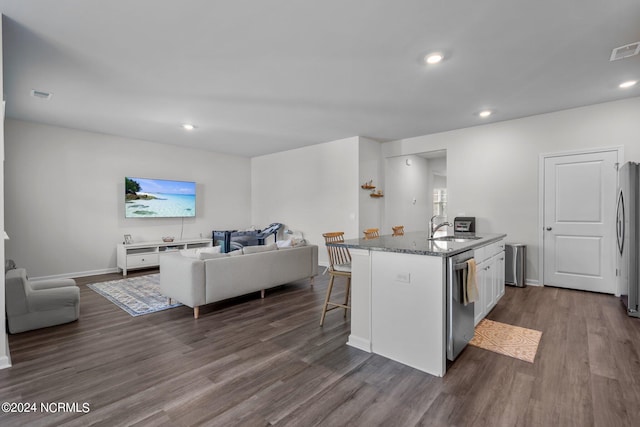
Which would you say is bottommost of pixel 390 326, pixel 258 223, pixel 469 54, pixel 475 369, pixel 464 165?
pixel 475 369

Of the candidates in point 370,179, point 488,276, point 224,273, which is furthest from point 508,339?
point 370,179

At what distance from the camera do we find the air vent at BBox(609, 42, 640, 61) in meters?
2.72

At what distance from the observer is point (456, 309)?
2.38m

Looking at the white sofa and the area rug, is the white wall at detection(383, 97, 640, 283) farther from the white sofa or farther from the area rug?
the area rug

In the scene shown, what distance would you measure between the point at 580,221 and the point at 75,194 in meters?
8.33

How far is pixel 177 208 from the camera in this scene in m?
6.78

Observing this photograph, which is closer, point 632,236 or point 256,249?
point 632,236

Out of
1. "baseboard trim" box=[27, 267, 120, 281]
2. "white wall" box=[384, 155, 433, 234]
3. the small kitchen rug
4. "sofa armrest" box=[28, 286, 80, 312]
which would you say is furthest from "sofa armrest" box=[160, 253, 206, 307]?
"white wall" box=[384, 155, 433, 234]

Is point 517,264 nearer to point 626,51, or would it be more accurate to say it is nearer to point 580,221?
point 580,221

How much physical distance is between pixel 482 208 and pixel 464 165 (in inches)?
32.7

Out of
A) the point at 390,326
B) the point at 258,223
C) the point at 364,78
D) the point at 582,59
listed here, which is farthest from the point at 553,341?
the point at 258,223

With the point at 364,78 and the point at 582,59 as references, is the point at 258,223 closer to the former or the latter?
the point at 364,78

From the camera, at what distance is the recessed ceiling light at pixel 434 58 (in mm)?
2863

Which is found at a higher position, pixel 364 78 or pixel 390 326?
pixel 364 78
